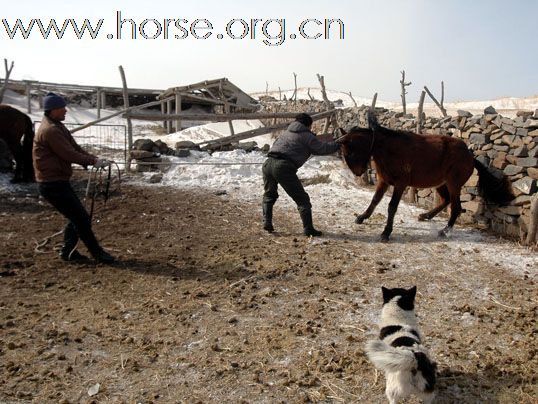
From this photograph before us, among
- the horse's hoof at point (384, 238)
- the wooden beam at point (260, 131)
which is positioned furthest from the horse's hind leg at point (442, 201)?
the wooden beam at point (260, 131)

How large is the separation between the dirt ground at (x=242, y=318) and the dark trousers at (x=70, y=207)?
0.35m

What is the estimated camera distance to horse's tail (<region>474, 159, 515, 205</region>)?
23.6ft

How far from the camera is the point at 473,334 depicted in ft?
13.8

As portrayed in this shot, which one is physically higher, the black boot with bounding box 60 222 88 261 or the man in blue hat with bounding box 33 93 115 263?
the man in blue hat with bounding box 33 93 115 263

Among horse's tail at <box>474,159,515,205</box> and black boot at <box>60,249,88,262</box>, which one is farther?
horse's tail at <box>474,159,515,205</box>

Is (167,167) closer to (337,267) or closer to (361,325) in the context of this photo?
(337,267)

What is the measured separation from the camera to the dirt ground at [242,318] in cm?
344

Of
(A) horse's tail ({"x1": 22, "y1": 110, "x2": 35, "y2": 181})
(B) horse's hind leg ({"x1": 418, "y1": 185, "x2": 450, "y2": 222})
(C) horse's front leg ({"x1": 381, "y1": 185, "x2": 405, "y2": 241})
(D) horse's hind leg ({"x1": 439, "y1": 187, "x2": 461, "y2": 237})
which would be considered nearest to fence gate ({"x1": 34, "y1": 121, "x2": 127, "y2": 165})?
(A) horse's tail ({"x1": 22, "y1": 110, "x2": 35, "y2": 181})

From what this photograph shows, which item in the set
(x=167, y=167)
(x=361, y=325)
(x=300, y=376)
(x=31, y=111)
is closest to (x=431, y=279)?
(x=361, y=325)

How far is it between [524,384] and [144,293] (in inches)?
139

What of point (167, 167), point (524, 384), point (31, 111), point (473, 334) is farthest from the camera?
point (31, 111)

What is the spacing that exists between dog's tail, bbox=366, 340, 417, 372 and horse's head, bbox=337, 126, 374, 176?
4.38 m

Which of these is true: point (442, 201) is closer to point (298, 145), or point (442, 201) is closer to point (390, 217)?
point (390, 217)

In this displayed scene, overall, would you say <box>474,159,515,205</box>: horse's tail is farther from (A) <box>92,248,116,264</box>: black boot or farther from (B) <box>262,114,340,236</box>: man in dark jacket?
(A) <box>92,248,116,264</box>: black boot
